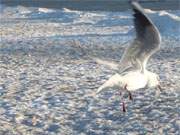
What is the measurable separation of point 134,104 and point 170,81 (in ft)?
7.27

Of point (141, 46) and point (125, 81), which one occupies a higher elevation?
point (141, 46)

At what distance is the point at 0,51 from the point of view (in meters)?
16.9

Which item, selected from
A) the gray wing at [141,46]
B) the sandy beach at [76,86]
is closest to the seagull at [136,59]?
the gray wing at [141,46]

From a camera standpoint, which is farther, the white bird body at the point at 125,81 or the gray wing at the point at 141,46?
the white bird body at the point at 125,81

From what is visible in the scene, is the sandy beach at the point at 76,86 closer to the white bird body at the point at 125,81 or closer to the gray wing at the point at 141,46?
the white bird body at the point at 125,81

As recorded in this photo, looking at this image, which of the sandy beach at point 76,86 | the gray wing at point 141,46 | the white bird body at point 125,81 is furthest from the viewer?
the sandy beach at point 76,86

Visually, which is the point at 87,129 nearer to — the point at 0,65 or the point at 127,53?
the point at 127,53

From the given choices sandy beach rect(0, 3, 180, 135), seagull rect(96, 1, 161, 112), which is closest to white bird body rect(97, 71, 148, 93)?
→ seagull rect(96, 1, 161, 112)

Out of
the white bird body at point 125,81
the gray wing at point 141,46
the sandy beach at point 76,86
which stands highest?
the gray wing at point 141,46

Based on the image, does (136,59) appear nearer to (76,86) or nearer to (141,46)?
(141,46)

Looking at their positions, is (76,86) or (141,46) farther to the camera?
(76,86)

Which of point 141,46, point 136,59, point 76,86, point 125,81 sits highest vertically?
point 141,46

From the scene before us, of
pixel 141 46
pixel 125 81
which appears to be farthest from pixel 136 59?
pixel 125 81

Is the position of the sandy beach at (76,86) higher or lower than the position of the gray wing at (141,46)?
lower
